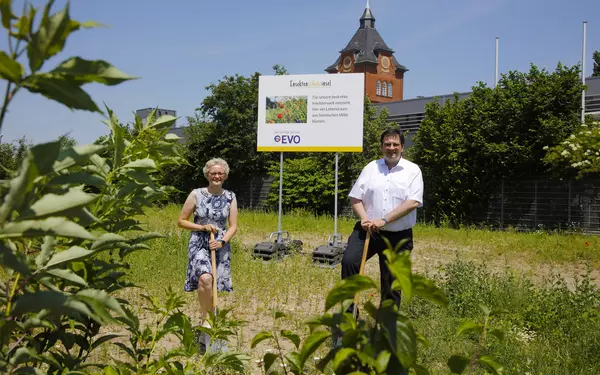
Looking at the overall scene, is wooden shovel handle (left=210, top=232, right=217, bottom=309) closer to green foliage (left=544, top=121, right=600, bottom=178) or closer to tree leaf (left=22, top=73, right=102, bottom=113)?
tree leaf (left=22, top=73, right=102, bottom=113)

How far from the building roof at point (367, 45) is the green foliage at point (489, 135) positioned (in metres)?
57.9

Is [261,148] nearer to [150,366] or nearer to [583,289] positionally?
[583,289]

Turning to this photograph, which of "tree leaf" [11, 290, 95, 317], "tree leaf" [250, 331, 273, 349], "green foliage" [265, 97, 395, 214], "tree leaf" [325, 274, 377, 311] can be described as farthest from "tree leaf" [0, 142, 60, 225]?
"green foliage" [265, 97, 395, 214]

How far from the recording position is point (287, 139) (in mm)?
11797

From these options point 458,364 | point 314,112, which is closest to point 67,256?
point 458,364

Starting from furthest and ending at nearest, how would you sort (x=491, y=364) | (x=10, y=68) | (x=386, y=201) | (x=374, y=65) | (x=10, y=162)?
(x=374, y=65), (x=10, y=162), (x=386, y=201), (x=491, y=364), (x=10, y=68)

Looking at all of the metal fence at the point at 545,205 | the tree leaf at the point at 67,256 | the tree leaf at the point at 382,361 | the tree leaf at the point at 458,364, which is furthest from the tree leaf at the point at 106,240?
the metal fence at the point at 545,205

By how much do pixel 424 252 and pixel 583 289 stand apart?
21.9ft

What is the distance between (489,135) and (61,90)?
2020 cm

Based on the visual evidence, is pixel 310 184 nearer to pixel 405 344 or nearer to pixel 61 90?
pixel 405 344

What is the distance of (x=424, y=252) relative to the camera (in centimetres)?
1309

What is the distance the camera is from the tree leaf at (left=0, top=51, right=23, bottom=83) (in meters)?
0.86

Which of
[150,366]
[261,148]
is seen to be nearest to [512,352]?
[150,366]

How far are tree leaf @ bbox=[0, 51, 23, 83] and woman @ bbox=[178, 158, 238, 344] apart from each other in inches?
186
